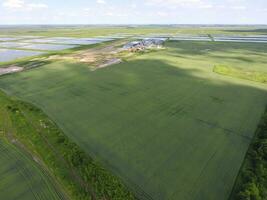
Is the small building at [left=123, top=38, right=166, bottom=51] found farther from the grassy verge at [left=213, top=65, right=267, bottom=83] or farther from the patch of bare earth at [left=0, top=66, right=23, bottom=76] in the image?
the patch of bare earth at [left=0, top=66, right=23, bottom=76]

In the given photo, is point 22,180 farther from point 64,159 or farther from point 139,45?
point 139,45

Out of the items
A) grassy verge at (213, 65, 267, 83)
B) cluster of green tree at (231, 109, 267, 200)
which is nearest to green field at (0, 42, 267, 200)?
cluster of green tree at (231, 109, 267, 200)

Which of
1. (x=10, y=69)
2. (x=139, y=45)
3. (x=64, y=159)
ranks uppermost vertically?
(x=64, y=159)

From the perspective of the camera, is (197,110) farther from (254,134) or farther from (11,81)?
(11,81)

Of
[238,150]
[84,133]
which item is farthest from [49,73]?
[238,150]

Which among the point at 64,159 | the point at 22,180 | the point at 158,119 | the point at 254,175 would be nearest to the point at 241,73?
the point at 158,119
